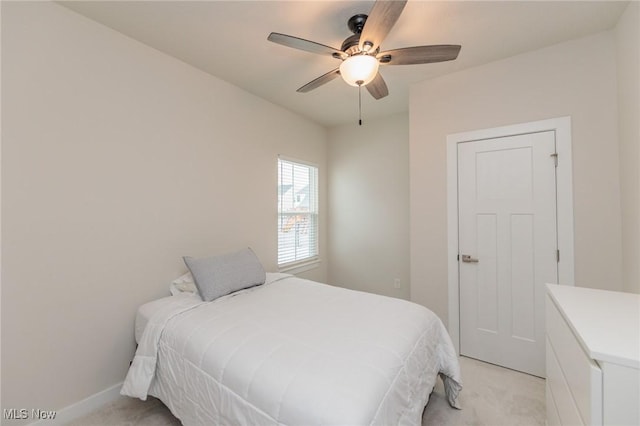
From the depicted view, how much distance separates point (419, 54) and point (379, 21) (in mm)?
433

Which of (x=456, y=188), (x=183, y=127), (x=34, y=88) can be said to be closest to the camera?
(x=34, y=88)

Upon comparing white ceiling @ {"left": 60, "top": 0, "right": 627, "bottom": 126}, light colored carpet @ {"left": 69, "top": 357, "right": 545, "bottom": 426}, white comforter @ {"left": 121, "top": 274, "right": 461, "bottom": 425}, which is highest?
white ceiling @ {"left": 60, "top": 0, "right": 627, "bottom": 126}

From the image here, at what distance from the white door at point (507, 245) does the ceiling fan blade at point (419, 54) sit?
1.10 meters

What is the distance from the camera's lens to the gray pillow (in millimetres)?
2049

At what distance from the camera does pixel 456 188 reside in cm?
256

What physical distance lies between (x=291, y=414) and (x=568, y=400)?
3.87 ft

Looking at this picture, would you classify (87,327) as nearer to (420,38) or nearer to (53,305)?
(53,305)

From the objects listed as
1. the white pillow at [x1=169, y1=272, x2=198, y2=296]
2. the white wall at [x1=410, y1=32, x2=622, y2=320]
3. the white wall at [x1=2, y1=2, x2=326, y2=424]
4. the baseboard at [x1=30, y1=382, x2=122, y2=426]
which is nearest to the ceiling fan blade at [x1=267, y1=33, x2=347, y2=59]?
the white wall at [x1=2, y1=2, x2=326, y2=424]

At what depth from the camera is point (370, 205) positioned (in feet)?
12.4

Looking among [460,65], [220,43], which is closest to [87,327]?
[220,43]

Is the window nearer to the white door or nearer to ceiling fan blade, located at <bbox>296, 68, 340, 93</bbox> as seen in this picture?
ceiling fan blade, located at <bbox>296, 68, 340, 93</bbox>

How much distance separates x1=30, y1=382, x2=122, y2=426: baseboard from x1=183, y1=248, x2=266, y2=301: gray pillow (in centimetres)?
92

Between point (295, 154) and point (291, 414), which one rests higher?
point (295, 154)

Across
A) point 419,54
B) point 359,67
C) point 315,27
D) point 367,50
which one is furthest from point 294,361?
point 315,27
